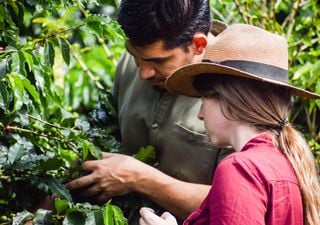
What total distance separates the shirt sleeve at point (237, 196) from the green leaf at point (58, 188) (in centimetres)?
86

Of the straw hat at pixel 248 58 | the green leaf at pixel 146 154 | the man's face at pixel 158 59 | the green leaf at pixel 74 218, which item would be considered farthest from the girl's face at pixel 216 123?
the green leaf at pixel 146 154

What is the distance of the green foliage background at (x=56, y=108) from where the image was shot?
2.94 meters

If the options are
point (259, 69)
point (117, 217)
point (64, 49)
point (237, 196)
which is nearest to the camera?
point (237, 196)

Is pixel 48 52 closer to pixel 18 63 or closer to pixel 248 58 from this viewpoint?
pixel 18 63

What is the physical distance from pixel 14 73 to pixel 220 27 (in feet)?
3.97

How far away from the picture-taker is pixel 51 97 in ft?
10.2

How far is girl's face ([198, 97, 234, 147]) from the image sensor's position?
2.72m

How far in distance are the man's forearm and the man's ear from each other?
0.50 m

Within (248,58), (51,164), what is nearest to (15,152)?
(51,164)

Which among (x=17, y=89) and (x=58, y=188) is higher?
(x=17, y=89)

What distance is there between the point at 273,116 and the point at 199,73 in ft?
1.02

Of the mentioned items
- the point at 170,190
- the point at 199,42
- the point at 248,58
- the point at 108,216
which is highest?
the point at 248,58

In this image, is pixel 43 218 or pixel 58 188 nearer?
pixel 43 218

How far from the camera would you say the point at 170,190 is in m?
3.40
